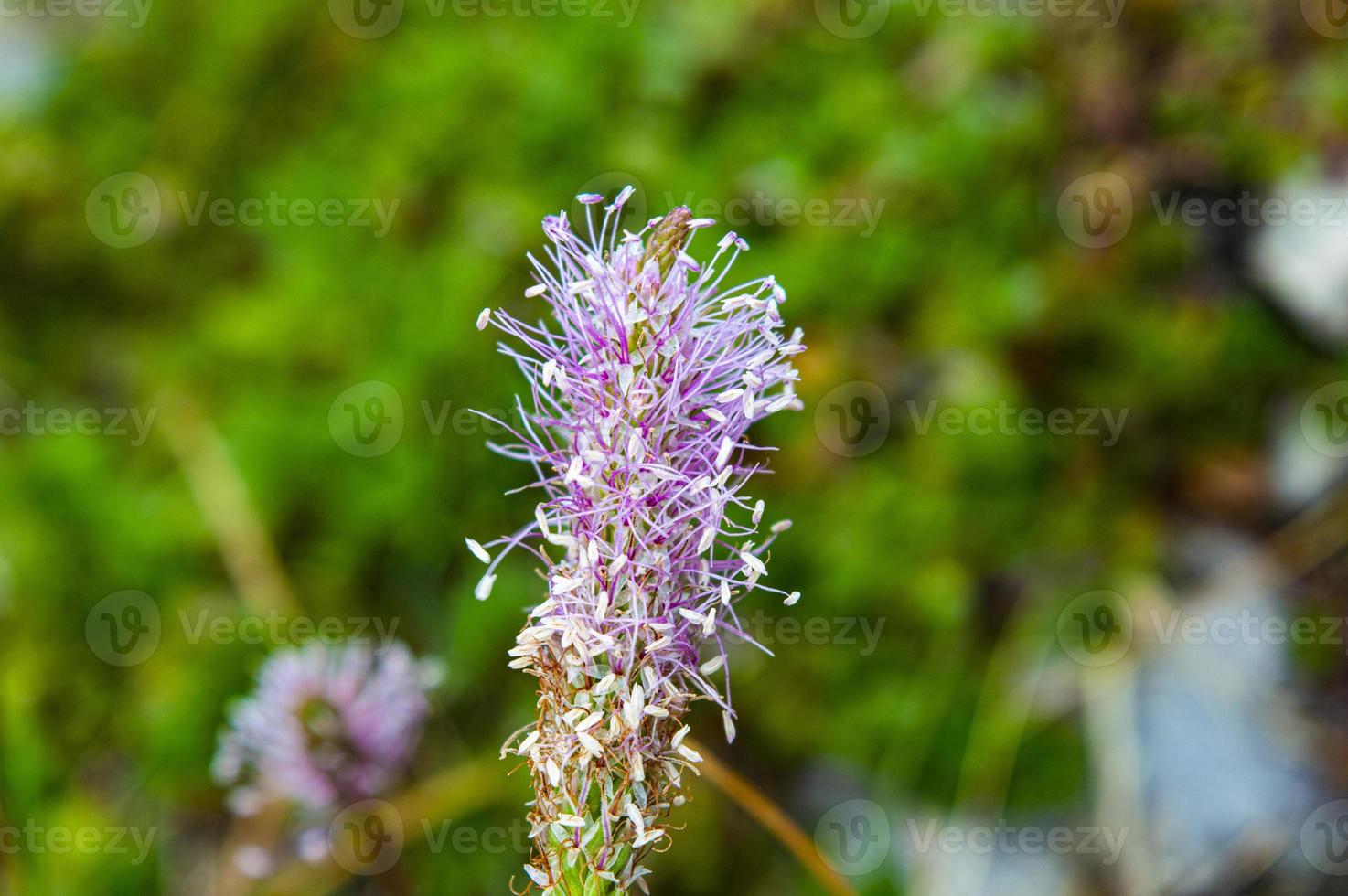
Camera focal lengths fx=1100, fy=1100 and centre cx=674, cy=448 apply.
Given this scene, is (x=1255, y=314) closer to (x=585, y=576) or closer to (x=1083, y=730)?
(x=1083, y=730)

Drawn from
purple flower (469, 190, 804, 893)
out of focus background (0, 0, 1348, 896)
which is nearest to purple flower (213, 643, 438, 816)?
out of focus background (0, 0, 1348, 896)

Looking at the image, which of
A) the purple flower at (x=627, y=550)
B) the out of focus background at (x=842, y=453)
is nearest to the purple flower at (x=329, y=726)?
the out of focus background at (x=842, y=453)

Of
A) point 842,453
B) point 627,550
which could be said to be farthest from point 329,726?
point 842,453

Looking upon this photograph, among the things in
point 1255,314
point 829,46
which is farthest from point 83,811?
point 1255,314

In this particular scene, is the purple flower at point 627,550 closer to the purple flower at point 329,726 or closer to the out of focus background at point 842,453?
the purple flower at point 329,726

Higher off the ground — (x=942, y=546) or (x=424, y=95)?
(x=424, y=95)

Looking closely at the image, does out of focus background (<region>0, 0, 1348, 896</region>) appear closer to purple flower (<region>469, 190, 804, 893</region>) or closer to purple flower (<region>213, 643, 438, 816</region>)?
purple flower (<region>213, 643, 438, 816</region>)

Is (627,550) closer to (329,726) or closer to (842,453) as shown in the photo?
(329,726)
